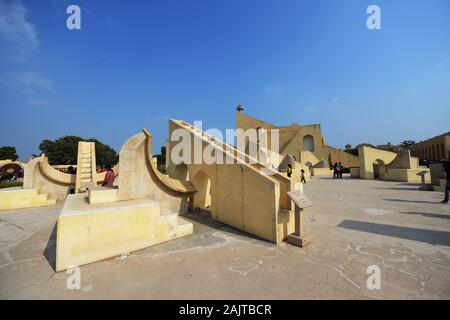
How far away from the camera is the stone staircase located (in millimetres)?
10558

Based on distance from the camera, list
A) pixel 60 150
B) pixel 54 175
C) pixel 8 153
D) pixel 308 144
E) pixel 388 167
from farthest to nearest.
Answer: pixel 60 150, pixel 8 153, pixel 308 144, pixel 388 167, pixel 54 175

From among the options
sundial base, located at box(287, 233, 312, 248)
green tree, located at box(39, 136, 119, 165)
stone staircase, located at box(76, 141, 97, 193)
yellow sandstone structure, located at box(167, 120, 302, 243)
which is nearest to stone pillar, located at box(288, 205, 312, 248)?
Result: sundial base, located at box(287, 233, 312, 248)

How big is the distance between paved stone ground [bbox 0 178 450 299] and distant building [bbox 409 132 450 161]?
110 feet

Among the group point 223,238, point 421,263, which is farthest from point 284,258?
point 421,263

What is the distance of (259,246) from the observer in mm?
4477

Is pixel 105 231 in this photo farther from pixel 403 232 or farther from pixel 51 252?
pixel 403 232

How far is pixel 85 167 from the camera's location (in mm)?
11492

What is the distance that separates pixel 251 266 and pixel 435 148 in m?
48.3

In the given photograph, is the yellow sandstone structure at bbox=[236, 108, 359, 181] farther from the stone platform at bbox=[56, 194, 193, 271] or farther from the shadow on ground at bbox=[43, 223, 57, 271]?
the shadow on ground at bbox=[43, 223, 57, 271]

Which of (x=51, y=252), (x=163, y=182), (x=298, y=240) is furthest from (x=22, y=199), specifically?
(x=298, y=240)

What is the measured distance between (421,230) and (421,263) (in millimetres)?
2252

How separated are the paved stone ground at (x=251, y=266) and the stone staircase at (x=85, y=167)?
4923 mm
